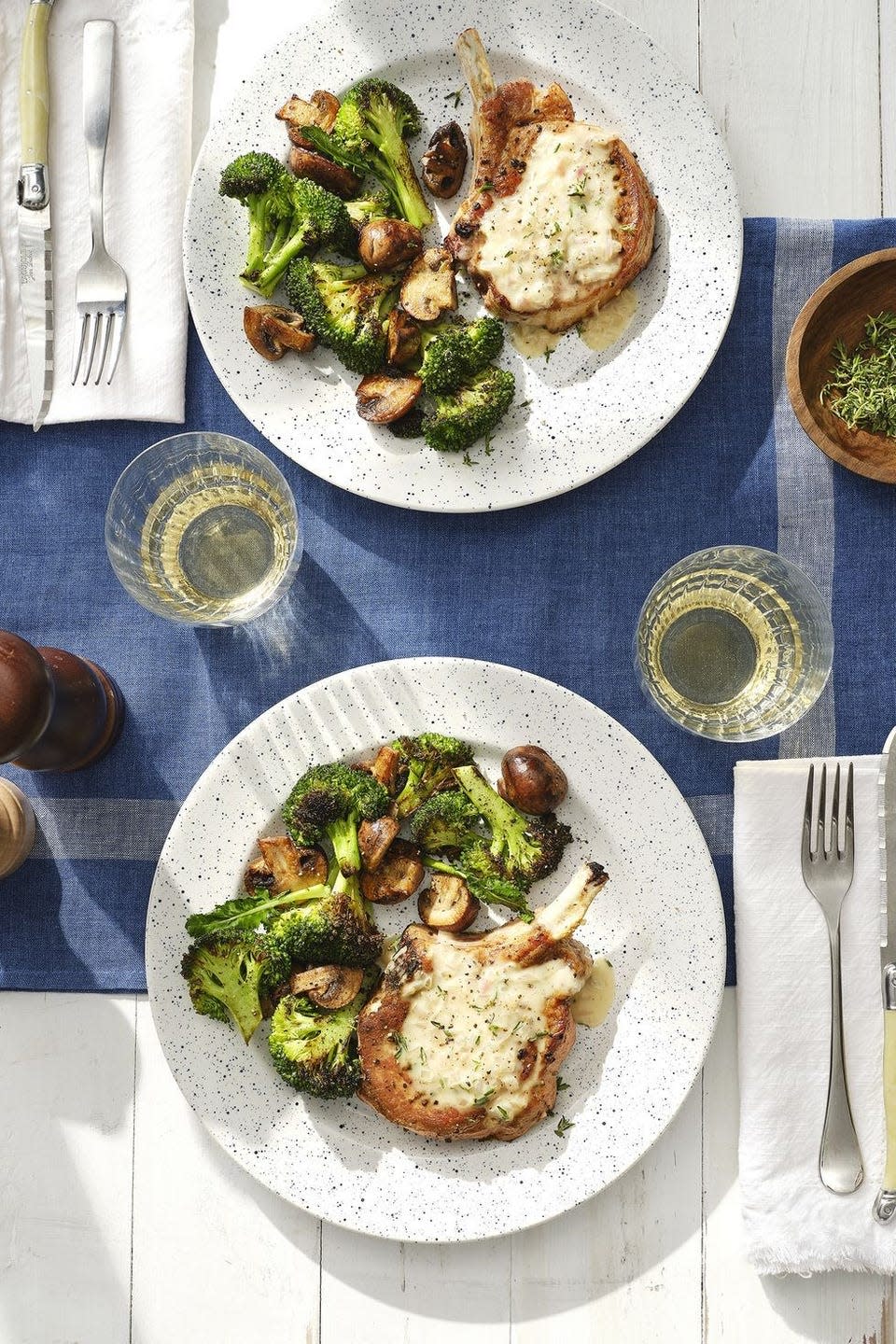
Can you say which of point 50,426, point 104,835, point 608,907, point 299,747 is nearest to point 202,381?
point 50,426

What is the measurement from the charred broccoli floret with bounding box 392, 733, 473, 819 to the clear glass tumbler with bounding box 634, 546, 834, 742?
1.58 ft

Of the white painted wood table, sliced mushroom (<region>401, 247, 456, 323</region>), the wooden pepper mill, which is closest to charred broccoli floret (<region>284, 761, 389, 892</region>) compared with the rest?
the wooden pepper mill

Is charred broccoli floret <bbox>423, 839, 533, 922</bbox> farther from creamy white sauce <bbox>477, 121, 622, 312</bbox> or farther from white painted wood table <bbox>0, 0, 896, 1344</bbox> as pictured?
creamy white sauce <bbox>477, 121, 622, 312</bbox>

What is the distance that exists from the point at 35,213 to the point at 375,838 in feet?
5.74

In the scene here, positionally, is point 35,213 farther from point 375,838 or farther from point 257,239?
point 375,838

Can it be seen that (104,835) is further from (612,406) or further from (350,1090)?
(612,406)

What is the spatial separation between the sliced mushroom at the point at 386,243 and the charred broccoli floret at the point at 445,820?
4.08 feet

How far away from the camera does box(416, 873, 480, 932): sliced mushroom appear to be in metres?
2.56

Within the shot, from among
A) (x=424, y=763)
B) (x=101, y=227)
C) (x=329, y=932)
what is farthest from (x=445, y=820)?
(x=101, y=227)

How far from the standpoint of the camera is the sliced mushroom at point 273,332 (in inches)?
102

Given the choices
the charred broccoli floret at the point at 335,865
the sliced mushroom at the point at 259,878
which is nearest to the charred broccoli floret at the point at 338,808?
the charred broccoli floret at the point at 335,865

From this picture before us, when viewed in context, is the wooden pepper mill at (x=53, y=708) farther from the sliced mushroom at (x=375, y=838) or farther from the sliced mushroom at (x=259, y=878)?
the sliced mushroom at (x=375, y=838)

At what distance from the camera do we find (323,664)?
274cm

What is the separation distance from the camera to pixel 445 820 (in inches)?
101
